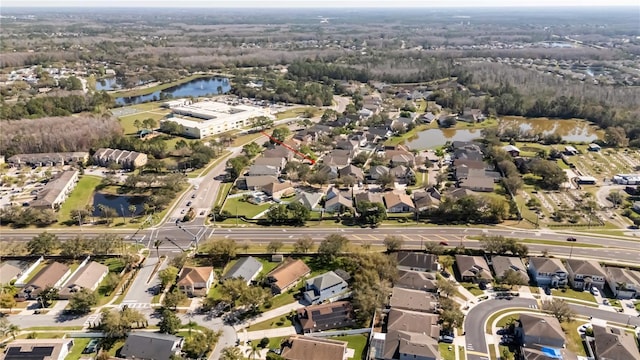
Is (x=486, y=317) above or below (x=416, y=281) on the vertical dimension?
below

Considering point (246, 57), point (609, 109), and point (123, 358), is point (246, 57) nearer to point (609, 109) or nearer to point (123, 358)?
point (609, 109)

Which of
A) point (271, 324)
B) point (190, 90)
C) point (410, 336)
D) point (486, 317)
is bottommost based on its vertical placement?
point (486, 317)

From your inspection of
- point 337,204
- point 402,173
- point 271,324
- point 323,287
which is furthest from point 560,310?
point 402,173

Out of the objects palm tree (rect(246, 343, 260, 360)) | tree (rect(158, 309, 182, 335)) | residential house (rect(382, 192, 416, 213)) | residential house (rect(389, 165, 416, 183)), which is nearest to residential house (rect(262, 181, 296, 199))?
residential house (rect(382, 192, 416, 213))

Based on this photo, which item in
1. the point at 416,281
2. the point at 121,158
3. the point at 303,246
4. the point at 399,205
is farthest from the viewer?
the point at 121,158

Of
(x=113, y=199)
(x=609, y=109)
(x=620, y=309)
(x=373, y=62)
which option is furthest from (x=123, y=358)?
(x=373, y=62)

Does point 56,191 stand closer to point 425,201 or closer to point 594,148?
point 425,201

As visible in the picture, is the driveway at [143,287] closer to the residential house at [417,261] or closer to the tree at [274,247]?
the tree at [274,247]
